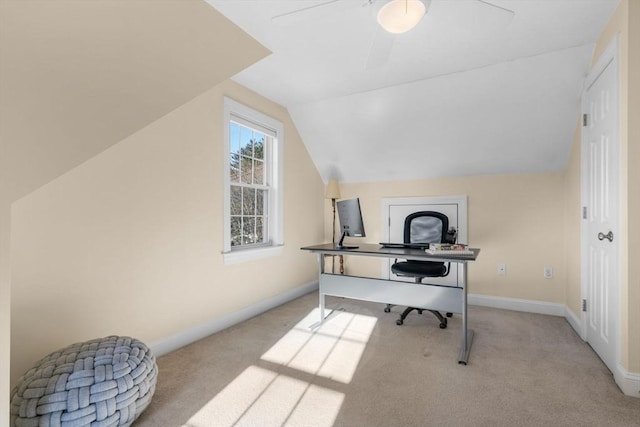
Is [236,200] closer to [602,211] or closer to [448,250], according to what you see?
[448,250]

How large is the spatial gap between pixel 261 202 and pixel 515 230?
113 inches

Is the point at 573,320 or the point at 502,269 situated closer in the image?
the point at 573,320

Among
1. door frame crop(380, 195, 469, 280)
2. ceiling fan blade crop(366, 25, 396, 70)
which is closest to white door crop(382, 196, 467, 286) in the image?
door frame crop(380, 195, 469, 280)

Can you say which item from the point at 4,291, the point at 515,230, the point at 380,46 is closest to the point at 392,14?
the point at 380,46

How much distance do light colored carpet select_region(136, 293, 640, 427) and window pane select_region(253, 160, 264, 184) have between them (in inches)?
60.7

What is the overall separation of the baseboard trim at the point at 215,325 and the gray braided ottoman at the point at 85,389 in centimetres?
76

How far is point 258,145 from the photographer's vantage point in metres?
3.45

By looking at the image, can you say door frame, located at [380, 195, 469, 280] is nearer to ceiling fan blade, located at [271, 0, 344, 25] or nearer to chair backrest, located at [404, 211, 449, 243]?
chair backrest, located at [404, 211, 449, 243]

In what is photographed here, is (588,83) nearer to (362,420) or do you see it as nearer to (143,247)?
(362,420)

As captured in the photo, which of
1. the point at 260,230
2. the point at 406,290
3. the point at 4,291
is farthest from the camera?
the point at 260,230

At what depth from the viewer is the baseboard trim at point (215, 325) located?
233 cm

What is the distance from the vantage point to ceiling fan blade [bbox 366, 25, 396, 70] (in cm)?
167

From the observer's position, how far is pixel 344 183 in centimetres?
441

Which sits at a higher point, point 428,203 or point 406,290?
point 428,203
